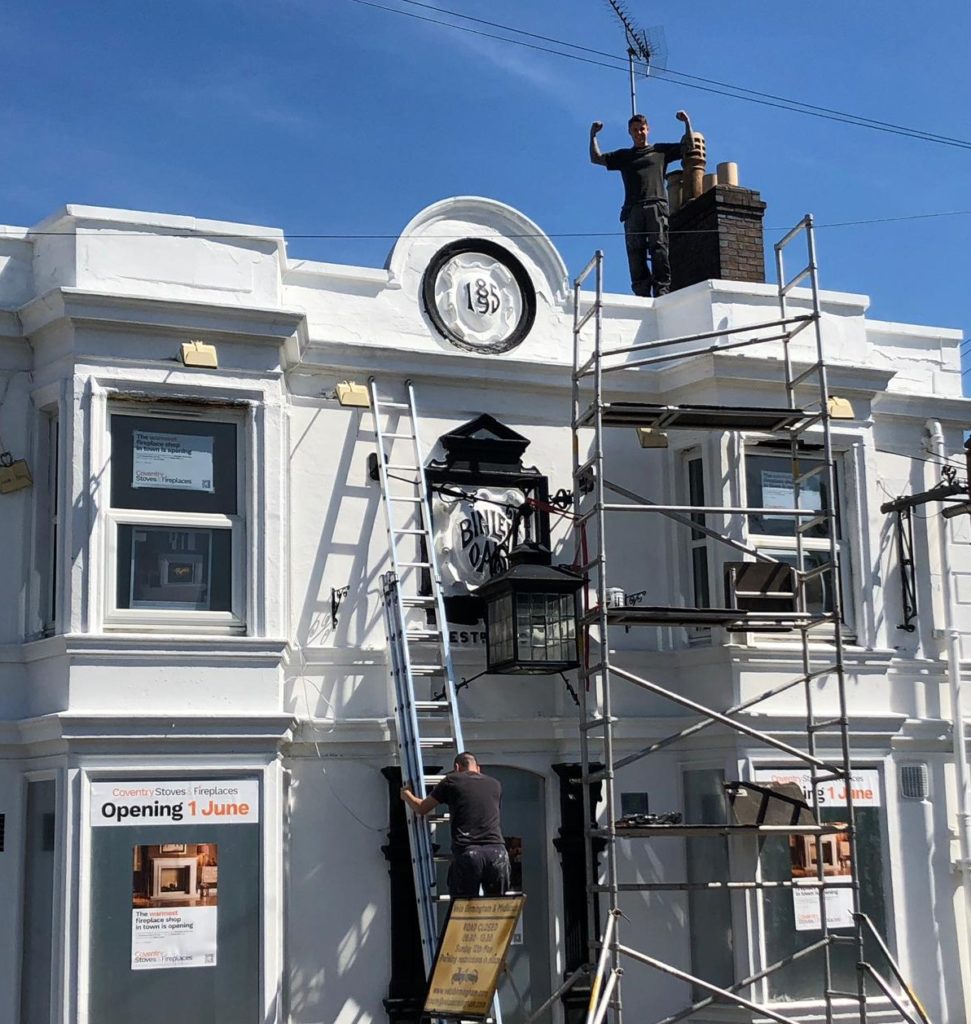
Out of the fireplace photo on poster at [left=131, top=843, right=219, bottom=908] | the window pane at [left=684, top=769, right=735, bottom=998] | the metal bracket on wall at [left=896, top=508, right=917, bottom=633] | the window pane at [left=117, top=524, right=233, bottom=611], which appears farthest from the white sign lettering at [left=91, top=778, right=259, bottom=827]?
the metal bracket on wall at [left=896, top=508, right=917, bottom=633]

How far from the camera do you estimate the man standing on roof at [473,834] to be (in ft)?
34.4

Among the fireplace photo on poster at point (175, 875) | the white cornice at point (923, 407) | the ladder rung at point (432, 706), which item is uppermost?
the white cornice at point (923, 407)

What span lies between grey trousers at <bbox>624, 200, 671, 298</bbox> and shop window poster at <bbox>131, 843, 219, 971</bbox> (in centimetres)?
719

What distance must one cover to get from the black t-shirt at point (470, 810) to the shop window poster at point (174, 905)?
182cm

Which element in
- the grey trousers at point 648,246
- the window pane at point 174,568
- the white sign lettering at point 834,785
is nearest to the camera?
the window pane at point 174,568

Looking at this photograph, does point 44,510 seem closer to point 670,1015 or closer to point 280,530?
point 280,530

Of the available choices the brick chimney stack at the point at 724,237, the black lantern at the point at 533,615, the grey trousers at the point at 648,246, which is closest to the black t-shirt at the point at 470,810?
the black lantern at the point at 533,615

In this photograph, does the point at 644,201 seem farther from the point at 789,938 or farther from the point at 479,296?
the point at 789,938

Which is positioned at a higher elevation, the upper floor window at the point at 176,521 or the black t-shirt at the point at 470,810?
the upper floor window at the point at 176,521

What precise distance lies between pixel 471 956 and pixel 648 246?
26.7 ft

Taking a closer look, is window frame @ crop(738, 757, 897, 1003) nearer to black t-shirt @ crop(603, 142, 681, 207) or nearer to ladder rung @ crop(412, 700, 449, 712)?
ladder rung @ crop(412, 700, 449, 712)

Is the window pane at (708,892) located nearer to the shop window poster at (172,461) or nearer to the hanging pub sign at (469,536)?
the hanging pub sign at (469,536)

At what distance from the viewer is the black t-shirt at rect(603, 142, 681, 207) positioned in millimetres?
16172

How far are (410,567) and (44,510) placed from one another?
2.75 metres
